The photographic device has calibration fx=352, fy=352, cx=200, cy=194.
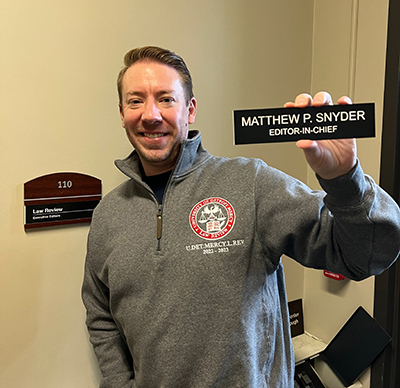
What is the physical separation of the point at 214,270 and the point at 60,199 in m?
0.62

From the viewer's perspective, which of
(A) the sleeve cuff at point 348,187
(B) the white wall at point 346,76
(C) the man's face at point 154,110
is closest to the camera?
(A) the sleeve cuff at point 348,187

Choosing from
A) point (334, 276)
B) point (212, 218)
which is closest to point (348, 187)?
point (212, 218)

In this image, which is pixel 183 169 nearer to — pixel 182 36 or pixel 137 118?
pixel 137 118

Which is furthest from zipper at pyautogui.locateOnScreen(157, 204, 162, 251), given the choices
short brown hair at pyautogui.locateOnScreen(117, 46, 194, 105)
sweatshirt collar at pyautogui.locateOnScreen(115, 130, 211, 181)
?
short brown hair at pyautogui.locateOnScreen(117, 46, 194, 105)

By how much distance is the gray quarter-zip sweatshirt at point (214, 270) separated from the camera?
2.74ft

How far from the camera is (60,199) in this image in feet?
3.89

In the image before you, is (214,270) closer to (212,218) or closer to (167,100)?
(212,218)

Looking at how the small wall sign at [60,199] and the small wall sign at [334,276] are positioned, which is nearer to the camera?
the small wall sign at [60,199]

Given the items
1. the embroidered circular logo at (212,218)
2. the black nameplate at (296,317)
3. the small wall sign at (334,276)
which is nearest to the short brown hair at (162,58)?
the embroidered circular logo at (212,218)

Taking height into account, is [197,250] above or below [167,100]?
below

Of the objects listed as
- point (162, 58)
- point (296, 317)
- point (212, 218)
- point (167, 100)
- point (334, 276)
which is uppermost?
point (162, 58)

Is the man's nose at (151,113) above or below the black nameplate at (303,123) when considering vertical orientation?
above

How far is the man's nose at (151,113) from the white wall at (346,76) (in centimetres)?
93

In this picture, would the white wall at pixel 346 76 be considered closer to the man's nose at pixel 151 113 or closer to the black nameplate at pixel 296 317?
the black nameplate at pixel 296 317
